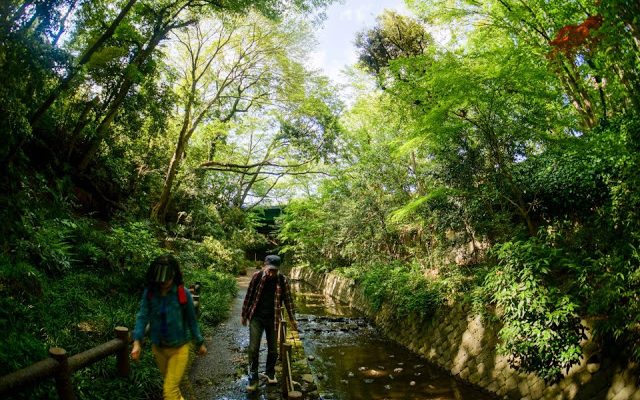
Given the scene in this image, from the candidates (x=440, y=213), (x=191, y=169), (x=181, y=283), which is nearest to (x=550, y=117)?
(x=440, y=213)

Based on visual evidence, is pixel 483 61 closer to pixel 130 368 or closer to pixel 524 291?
pixel 524 291

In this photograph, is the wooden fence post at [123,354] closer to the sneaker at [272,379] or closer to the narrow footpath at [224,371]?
the narrow footpath at [224,371]

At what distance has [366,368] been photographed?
28.1 feet

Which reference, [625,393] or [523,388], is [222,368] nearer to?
[523,388]

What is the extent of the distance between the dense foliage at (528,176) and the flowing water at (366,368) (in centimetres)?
133

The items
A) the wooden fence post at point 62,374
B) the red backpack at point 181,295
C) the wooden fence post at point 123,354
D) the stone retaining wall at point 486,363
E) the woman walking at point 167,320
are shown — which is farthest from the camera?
the stone retaining wall at point 486,363

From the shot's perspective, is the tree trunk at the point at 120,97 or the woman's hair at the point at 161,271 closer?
the woman's hair at the point at 161,271

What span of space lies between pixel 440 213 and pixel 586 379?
17.1ft

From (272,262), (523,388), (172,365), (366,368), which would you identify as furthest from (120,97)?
(523,388)

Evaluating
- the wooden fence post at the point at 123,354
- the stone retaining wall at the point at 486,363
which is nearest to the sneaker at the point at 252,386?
the wooden fence post at the point at 123,354

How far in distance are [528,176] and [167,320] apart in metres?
8.41

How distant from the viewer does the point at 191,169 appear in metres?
16.5

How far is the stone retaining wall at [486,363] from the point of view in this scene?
5090 millimetres

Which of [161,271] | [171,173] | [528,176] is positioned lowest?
[161,271]
